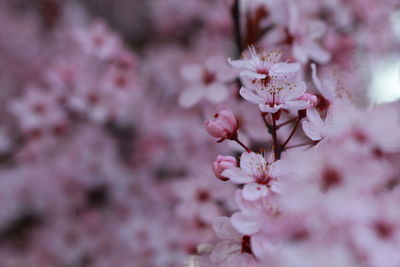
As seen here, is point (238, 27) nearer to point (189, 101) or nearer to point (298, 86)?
point (189, 101)

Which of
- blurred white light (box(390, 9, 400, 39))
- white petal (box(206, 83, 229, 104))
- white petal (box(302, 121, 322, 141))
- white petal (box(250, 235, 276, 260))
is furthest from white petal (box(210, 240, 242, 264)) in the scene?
blurred white light (box(390, 9, 400, 39))

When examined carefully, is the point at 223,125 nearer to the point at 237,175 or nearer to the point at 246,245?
the point at 237,175

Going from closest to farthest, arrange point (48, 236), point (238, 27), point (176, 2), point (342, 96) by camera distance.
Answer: point (342, 96), point (238, 27), point (48, 236), point (176, 2)

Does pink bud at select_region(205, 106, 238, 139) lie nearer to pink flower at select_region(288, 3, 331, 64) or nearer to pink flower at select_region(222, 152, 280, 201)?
pink flower at select_region(222, 152, 280, 201)

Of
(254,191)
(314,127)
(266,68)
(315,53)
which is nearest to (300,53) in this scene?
(315,53)

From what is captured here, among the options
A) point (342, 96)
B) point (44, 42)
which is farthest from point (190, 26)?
point (342, 96)

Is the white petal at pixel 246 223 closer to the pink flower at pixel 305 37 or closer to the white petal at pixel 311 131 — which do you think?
the white petal at pixel 311 131

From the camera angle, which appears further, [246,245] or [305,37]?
[305,37]
